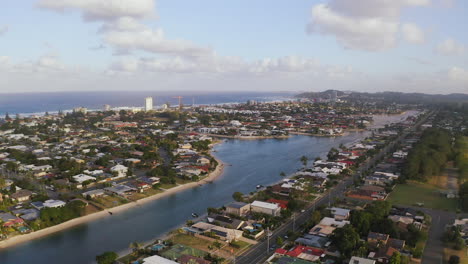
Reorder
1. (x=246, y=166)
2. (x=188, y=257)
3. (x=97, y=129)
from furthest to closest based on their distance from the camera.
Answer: (x=97, y=129)
(x=246, y=166)
(x=188, y=257)

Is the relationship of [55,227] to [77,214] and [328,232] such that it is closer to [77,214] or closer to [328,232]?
[77,214]

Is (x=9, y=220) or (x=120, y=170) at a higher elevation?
(x=120, y=170)

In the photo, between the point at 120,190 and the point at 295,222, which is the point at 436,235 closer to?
the point at 295,222

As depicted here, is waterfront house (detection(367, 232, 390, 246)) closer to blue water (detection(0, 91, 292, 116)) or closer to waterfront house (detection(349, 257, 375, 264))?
waterfront house (detection(349, 257, 375, 264))

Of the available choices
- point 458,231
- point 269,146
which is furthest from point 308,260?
point 269,146

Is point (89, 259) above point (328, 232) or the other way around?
the other way around

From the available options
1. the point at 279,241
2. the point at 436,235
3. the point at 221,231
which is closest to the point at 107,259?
the point at 221,231

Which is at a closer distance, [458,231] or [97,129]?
[458,231]

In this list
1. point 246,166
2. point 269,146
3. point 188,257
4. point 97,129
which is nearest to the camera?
point 188,257

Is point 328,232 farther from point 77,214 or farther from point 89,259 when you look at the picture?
point 77,214
